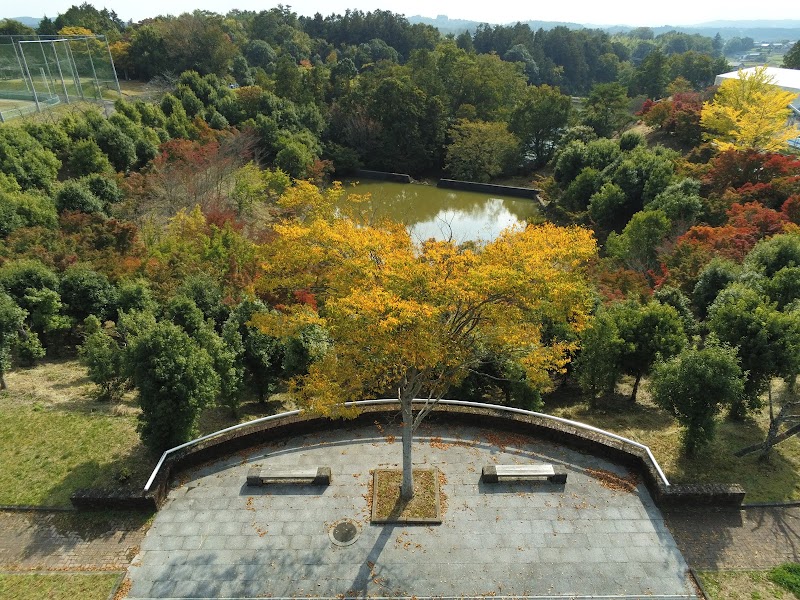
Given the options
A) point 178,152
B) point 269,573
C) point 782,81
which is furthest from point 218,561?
point 782,81

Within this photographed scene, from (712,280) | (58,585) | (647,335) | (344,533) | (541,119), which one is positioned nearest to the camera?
(58,585)

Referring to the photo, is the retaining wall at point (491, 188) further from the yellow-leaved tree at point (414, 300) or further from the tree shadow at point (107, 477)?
the tree shadow at point (107, 477)

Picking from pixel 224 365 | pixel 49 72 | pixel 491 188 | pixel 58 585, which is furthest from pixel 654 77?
pixel 58 585

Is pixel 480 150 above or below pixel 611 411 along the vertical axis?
above

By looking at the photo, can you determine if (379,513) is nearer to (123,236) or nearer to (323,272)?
(323,272)

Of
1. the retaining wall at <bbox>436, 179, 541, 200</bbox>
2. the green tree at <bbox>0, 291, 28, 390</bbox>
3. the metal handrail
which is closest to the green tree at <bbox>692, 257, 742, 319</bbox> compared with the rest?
the metal handrail

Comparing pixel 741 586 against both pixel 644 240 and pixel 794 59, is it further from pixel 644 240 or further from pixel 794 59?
pixel 794 59

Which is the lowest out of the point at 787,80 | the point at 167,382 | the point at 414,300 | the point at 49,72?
the point at 167,382
